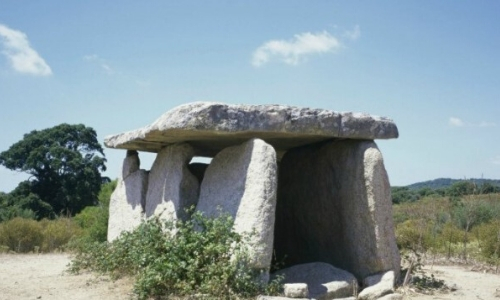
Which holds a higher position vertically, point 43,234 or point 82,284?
point 43,234

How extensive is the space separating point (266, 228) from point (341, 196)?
7.13ft

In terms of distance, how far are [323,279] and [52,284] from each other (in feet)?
13.1

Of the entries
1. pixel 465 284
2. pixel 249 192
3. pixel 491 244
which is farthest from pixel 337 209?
pixel 491 244

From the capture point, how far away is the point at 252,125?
25.5 ft

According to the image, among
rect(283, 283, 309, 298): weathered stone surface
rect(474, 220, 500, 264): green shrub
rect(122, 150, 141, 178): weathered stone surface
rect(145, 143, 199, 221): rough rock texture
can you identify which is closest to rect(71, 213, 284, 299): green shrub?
rect(283, 283, 309, 298): weathered stone surface

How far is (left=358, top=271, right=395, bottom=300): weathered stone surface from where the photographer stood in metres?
7.94

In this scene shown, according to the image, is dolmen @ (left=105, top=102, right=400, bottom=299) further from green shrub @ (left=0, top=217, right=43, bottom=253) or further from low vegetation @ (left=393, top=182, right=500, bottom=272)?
green shrub @ (left=0, top=217, right=43, bottom=253)

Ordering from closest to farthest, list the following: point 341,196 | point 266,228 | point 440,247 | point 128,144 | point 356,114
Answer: point 266,228 < point 356,114 < point 341,196 < point 128,144 < point 440,247

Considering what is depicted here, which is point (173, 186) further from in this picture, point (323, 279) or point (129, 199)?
point (323, 279)

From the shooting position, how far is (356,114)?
861cm

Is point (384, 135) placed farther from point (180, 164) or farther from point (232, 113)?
point (180, 164)

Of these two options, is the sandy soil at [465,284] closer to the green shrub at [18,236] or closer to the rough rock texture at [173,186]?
the rough rock texture at [173,186]

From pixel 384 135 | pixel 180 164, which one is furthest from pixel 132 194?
pixel 384 135

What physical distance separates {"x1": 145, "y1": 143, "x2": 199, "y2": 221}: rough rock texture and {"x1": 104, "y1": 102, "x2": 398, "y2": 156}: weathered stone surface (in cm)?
25
